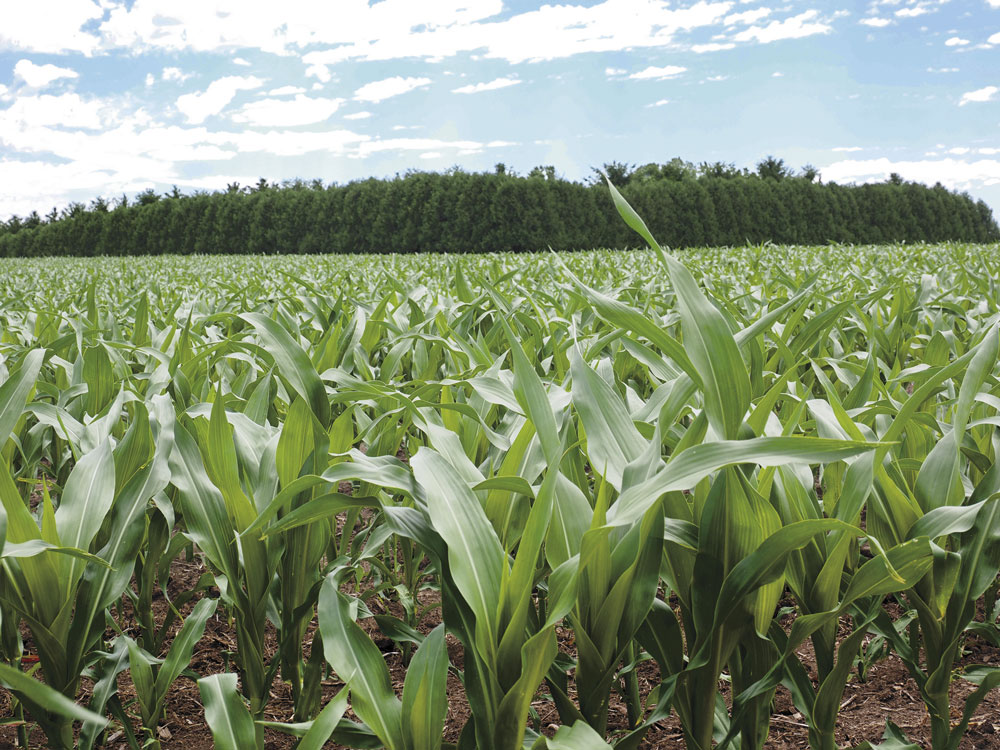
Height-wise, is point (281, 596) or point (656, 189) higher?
point (656, 189)

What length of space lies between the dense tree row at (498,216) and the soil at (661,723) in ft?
72.5

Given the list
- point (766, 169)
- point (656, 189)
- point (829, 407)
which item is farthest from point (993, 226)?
Answer: point (829, 407)

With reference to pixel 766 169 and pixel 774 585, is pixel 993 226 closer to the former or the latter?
pixel 766 169

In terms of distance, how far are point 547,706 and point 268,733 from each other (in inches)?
21.8

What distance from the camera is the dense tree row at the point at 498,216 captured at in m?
24.3

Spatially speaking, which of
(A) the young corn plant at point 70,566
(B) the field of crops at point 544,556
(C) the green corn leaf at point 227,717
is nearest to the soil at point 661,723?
(B) the field of crops at point 544,556

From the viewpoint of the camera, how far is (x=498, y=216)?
23.9m

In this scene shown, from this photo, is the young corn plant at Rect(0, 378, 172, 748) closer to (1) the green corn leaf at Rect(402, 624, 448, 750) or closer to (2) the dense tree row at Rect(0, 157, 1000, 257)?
(1) the green corn leaf at Rect(402, 624, 448, 750)

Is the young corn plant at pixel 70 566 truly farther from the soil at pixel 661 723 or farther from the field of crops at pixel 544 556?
the soil at pixel 661 723

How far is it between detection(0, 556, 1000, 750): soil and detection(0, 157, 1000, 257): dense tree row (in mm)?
22086

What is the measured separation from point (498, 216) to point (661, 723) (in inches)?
913

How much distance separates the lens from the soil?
140 centimetres

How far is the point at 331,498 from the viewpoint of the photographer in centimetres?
102

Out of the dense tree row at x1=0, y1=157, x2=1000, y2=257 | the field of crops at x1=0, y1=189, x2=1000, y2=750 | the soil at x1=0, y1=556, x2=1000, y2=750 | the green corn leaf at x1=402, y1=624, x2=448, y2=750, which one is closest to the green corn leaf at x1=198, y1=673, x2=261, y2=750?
the field of crops at x1=0, y1=189, x2=1000, y2=750
